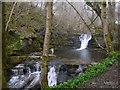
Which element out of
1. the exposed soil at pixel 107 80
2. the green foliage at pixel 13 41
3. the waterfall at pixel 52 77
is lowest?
the waterfall at pixel 52 77

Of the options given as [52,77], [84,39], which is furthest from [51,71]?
[84,39]

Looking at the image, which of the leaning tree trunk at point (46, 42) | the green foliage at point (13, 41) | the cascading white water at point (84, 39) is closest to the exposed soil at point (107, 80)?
the leaning tree trunk at point (46, 42)

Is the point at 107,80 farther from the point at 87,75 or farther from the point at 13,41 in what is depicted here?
the point at 13,41

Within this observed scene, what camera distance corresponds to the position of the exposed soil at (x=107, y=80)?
269cm

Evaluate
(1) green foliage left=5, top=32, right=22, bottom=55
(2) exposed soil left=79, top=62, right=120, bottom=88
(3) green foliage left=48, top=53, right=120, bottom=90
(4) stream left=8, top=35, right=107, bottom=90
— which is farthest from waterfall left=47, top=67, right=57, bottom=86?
(2) exposed soil left=79, top=62, right=120, bottom=88

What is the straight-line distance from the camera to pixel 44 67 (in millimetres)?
2816

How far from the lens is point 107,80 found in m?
2.91

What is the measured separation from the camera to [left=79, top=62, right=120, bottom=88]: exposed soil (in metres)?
2.69

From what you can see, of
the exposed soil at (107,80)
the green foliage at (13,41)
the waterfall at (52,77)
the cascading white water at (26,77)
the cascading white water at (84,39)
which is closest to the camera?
the exposed soil at (107,80)

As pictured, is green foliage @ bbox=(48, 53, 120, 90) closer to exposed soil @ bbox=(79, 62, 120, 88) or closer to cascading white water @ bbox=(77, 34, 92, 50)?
exposed soil @ bbox=(79, 62, 120, 88)

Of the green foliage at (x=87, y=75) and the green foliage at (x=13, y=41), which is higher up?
the green foliage at (x=13, y=41)

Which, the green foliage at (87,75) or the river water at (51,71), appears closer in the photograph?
the green foliage at (87,75)

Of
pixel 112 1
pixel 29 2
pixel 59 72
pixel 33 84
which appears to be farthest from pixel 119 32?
Result: pixel 33 84

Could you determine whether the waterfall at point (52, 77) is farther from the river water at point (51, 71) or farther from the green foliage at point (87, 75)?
the green foliage at point (87, 75)
